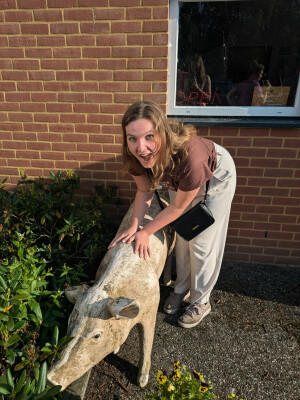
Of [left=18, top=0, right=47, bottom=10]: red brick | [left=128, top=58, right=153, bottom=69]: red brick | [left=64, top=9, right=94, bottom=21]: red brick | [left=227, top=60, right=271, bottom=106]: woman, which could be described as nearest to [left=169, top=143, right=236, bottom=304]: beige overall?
[left=227, top=60, right=271, bottom=106]: woman

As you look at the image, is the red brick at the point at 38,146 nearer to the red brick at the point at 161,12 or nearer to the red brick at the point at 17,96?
the red brick at the point at 17,96

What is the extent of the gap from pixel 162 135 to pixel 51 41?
2.17 metres

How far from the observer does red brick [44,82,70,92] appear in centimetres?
359

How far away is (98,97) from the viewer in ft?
11.7

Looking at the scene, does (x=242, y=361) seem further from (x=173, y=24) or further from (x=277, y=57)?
(x=173, y=24)

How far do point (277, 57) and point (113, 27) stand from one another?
74.0 inches

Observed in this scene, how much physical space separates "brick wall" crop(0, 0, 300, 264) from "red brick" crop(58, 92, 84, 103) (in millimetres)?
11

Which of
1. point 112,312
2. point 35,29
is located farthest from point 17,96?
point 112,312

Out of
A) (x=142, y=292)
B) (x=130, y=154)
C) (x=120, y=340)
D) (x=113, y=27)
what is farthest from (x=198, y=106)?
(x=120, y=340)

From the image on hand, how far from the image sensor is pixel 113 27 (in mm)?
3295

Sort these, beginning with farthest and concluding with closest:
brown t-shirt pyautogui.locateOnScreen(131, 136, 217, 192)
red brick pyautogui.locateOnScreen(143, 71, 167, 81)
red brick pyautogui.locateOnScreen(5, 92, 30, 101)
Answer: red brick pyautogui.locateOnScreen(5, 92, 30, 101) → red brick pyautogui.locateOnScreen(143, 71, 167, 81) → brown t-shirt pyautogui.locateOnScreen(131, 136, 217, 192)

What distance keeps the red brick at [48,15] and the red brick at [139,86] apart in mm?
1061

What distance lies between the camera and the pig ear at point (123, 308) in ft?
6.21

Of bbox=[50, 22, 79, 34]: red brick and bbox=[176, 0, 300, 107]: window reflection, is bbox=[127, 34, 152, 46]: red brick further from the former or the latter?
bbox=[50, 22, 79, 34]: red brick
